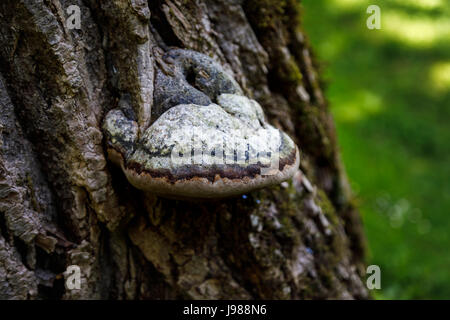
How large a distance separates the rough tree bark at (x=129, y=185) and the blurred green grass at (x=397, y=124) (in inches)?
40.1

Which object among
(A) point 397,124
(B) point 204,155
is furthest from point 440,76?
(B) point 204,155

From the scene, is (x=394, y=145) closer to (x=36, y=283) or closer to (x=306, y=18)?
(x=306, y=18)

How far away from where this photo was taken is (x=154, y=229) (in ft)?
7.34

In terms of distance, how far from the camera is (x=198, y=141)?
1690 millimetres

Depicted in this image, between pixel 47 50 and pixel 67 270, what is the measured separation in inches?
41.0

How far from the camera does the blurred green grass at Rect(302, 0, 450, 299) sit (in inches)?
175

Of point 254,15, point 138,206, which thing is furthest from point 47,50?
point 254,15

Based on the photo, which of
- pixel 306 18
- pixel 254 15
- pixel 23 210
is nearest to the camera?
pixel 23 210

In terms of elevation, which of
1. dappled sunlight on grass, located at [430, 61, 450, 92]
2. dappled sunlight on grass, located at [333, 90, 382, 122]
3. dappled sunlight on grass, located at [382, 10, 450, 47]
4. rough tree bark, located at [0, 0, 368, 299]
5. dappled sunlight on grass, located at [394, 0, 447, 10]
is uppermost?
dappled sunlight on grass, located at [394, 0, 447, 10]

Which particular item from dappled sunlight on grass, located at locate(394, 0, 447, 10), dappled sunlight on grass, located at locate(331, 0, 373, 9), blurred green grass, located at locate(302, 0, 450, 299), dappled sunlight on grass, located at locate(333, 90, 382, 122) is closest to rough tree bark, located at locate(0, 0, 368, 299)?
blurred green grass, located at locate(302, 0, 450, 299)

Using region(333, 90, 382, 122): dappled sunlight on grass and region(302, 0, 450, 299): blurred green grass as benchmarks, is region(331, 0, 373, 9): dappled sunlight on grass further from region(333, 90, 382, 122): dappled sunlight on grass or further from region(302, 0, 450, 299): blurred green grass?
region(333, 90, 382, 122): dappled sunlight on grass

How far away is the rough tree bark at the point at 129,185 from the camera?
6.22 feet

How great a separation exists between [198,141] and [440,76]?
20.2ft

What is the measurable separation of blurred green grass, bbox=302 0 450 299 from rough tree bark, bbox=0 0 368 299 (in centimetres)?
102
